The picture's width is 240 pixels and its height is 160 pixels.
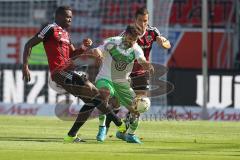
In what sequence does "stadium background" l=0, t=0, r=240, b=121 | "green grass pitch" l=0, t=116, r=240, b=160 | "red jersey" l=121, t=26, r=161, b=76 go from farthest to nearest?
"stadium background" l=0, t=0, r=240, b=121 → "red jersey" l=121, t=26, r=161, b=76 → "green grass pitch" l=0, t=116, r=240, b=160

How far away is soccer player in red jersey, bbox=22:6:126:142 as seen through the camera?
13.6 meters

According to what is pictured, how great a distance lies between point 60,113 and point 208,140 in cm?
691

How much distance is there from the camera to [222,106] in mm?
23031

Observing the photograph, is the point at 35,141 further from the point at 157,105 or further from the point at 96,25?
the point at 96,25

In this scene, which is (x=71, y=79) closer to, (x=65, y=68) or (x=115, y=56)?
(x=65, y=68)

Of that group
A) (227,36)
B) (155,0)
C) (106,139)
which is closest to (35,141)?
(106,139)

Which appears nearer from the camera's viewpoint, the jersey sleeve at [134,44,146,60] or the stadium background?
the jersey sleeve at [134,44,146,60]

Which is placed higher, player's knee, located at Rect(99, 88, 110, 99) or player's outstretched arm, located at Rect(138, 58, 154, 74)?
player's outstretched arm, located at Rect(138, 58, 154, 74)

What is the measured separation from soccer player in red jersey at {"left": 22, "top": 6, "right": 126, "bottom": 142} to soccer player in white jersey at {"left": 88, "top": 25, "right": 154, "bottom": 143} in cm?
23

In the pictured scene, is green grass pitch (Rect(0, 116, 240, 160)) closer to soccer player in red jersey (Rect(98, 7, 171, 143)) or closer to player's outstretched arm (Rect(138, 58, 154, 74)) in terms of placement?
soccer player in red jersey (Rect(98, 7, 171, 143))

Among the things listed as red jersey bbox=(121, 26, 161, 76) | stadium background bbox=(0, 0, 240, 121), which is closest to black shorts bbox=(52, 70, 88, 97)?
red jersey bbox=(121, 26, 161, 76)

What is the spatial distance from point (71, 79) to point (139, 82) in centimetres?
161

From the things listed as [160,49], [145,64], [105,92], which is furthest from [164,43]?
[160,49]

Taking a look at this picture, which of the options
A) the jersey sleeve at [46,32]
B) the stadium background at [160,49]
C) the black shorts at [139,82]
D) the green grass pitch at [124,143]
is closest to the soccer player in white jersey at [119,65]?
the black shorts at [139,82]
